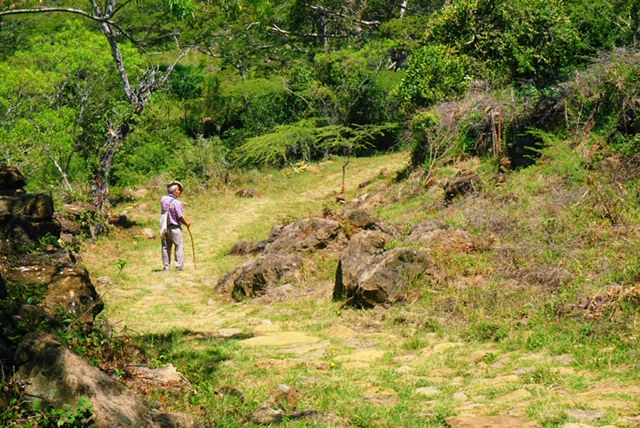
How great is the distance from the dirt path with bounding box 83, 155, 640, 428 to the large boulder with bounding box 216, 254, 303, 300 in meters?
0.33

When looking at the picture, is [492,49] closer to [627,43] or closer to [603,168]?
[627,43]

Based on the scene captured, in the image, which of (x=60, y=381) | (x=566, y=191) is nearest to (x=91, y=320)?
(x=60, y=381)

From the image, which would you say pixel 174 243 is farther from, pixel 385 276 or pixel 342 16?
pixel 342 16

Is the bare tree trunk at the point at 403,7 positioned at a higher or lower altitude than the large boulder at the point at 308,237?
higher

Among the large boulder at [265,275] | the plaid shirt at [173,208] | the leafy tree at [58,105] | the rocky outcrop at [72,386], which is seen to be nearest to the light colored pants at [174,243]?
the plaid shirt at [173,208]

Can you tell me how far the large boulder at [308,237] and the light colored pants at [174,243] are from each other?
1.47 meters

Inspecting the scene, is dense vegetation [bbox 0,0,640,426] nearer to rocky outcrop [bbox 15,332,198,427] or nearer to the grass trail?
rocky outcrop [bbox 15,332,198,427]

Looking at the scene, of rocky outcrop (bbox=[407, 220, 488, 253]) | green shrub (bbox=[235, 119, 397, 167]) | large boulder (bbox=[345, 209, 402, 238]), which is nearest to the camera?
rocky outcrop (bbox=[407, 220, 488, 253])

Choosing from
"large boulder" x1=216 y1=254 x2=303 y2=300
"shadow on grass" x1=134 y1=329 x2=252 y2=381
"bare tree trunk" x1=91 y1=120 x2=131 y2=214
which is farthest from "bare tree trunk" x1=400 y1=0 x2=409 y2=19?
"shadow on grass" x1=134 y1=329 x2=252 y2=381

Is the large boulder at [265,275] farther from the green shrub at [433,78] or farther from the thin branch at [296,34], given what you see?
the thin branch at [296,34]

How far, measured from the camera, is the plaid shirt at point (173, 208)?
1278cm

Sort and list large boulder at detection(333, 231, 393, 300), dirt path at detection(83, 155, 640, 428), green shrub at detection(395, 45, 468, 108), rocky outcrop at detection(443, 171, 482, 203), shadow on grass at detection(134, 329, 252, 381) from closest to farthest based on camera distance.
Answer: dirt path at detection(83, 155, 640, 428) < shadow on grass at detection(134, 329, 252, 381) < large boulder at detection(333, 231, 393, 300) < rocky outcrop at detection(443, 171, 482, 203) < green shrub at detection(395, 45, 468, 108)

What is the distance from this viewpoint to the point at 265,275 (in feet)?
35.9

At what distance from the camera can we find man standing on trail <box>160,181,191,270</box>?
42.0 feet
